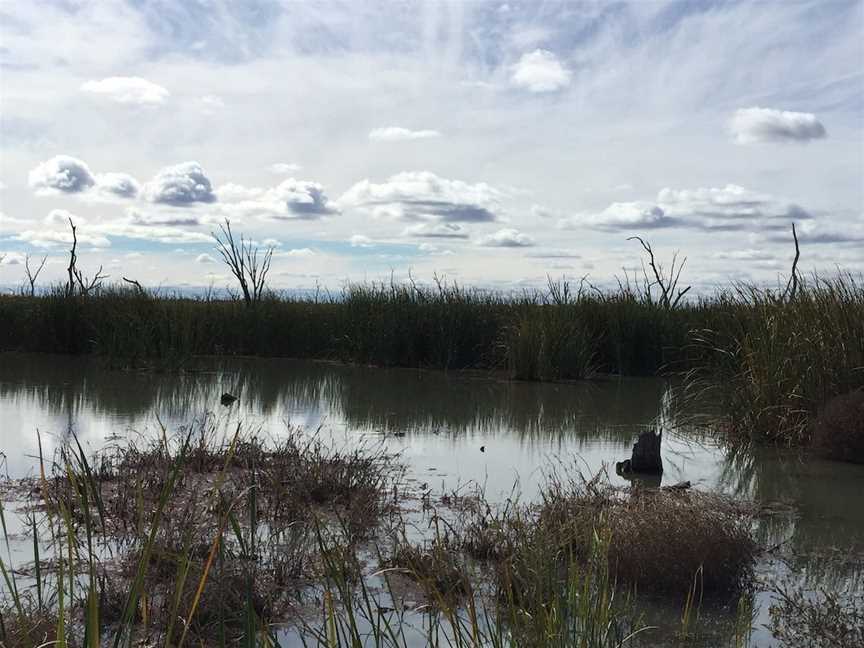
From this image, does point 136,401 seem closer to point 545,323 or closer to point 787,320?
point 545,323

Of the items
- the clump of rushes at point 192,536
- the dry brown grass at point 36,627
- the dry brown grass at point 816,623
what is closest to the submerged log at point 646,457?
the clump of rushes at point 192,536

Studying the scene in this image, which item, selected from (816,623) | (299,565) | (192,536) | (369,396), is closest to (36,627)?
(192,536)

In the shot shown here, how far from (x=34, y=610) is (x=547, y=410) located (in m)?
7.63

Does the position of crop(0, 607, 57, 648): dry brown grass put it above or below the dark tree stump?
below

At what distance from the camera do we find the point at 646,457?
6.97m

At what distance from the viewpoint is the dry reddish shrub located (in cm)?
731

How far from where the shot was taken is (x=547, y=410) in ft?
34.4

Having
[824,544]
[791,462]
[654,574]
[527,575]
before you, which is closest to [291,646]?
[527,575]

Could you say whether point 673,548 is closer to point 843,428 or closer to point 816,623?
point 816,623

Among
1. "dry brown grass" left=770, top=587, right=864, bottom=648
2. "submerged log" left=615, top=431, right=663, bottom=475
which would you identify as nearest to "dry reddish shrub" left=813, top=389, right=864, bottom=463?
"submerged log" left=615, top=431, right=663, bottom=475

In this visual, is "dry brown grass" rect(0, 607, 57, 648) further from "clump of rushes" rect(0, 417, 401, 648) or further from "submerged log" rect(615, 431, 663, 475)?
"submerged log" rect(615, 431, 663, 475)

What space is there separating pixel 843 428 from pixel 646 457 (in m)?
1.73

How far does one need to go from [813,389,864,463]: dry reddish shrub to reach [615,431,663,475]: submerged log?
154 cm

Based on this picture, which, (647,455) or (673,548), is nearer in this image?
(673,548)
